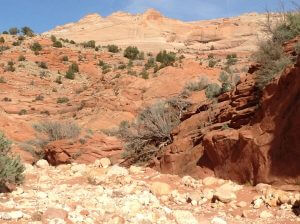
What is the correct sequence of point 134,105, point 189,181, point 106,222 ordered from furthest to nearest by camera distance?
point 134,105, point 189,181, point 106,222

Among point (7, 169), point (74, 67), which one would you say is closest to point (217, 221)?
point (7, 169)

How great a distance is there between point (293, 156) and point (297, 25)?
3.01 m

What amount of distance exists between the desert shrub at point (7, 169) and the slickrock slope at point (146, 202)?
231 mm

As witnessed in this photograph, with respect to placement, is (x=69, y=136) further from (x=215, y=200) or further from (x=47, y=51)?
(x=47, y=51)

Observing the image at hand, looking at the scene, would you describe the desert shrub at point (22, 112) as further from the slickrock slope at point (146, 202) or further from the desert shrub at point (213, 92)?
the slickrock slope at point (146, 202)

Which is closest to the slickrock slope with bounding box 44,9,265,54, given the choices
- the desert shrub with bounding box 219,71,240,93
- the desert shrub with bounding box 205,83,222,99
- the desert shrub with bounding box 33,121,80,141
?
the desert shrub with bounding box 33,121,80,141

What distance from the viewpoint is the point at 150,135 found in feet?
38.0

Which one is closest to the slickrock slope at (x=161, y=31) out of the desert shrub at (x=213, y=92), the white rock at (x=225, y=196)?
the desert shrub at (x=213, y=92)

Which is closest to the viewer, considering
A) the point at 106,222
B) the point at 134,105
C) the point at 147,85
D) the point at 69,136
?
the point at 106,222

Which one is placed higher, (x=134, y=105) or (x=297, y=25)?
(x=297, y=25)

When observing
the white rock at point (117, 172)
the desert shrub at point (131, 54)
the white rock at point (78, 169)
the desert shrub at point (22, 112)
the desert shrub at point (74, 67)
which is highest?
the desert shrub at point (131, 54)

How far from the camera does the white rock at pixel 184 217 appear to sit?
19.7 feet

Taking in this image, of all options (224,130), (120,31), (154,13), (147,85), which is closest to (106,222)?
(224,130)

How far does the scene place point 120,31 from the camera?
6731 centimetres
